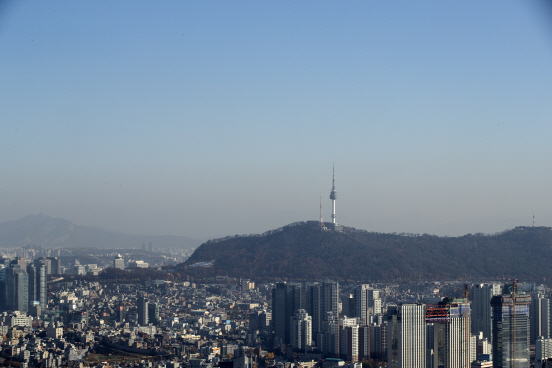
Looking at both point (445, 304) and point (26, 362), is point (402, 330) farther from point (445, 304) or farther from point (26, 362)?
point (26, 362)

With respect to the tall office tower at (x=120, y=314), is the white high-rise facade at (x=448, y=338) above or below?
above

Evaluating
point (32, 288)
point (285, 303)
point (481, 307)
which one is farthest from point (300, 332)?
point (32, 288)

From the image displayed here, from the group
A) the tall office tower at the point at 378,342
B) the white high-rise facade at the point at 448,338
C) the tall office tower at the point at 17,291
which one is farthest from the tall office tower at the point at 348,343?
the tall office tower at the point at 17,291

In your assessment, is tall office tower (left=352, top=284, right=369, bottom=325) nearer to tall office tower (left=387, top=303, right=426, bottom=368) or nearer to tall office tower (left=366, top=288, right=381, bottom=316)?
tall office tower (left=366, top=288, right=381, bottom=316)

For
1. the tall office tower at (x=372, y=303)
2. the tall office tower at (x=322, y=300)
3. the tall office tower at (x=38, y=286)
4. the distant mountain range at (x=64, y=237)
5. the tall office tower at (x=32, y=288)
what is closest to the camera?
the tall office tower at (x=322, y=300)

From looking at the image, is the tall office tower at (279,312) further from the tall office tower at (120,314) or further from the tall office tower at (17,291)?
the tall office tower at (17,291)

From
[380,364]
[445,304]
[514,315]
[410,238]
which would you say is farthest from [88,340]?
[410,238]

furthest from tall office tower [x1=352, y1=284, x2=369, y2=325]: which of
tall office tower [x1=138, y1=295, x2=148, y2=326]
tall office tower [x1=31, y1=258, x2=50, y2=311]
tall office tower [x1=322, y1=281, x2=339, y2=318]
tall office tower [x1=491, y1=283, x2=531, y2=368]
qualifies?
tall office tower [x1=31, y1=258, x2=50, y2=311]

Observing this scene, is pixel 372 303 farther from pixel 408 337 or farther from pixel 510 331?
pixel 510 331
